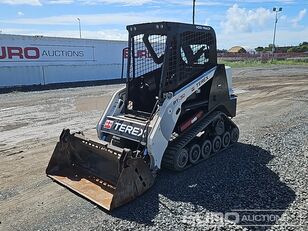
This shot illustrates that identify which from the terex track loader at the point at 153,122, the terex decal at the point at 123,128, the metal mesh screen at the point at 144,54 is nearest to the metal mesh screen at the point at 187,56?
the terex track loader at the point at 153,122

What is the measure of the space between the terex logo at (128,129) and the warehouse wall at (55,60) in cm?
1529

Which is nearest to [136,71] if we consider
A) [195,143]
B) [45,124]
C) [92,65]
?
[195,143]

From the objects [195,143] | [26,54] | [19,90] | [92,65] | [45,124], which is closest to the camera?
[195,143]

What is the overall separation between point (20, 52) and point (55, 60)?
7.61ft

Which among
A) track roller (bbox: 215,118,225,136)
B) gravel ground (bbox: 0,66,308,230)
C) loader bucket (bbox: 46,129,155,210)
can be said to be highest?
track roller (bbox: 215,118,225,136)

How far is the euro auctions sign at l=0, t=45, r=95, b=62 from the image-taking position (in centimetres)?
1827

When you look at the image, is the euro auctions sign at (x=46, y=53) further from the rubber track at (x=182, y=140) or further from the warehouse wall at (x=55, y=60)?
the rubber track at (x=182, y=140)

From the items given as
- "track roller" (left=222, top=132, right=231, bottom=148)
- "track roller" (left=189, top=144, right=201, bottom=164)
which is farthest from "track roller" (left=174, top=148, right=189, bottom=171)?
"track roller" (left=222, top=132, right=231, bottom=148)

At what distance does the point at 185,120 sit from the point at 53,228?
2913mm

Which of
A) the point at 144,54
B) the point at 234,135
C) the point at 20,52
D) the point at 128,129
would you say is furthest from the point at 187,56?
the point at 20,52

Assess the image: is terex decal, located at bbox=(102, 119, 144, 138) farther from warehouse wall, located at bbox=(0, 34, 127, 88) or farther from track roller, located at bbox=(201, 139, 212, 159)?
warehouse wall, located at bbox=(0, 34, 127, 88)

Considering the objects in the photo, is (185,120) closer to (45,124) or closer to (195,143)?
(195,143)

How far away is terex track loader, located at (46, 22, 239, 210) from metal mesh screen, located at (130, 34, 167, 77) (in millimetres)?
18

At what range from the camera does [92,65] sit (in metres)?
22.6
